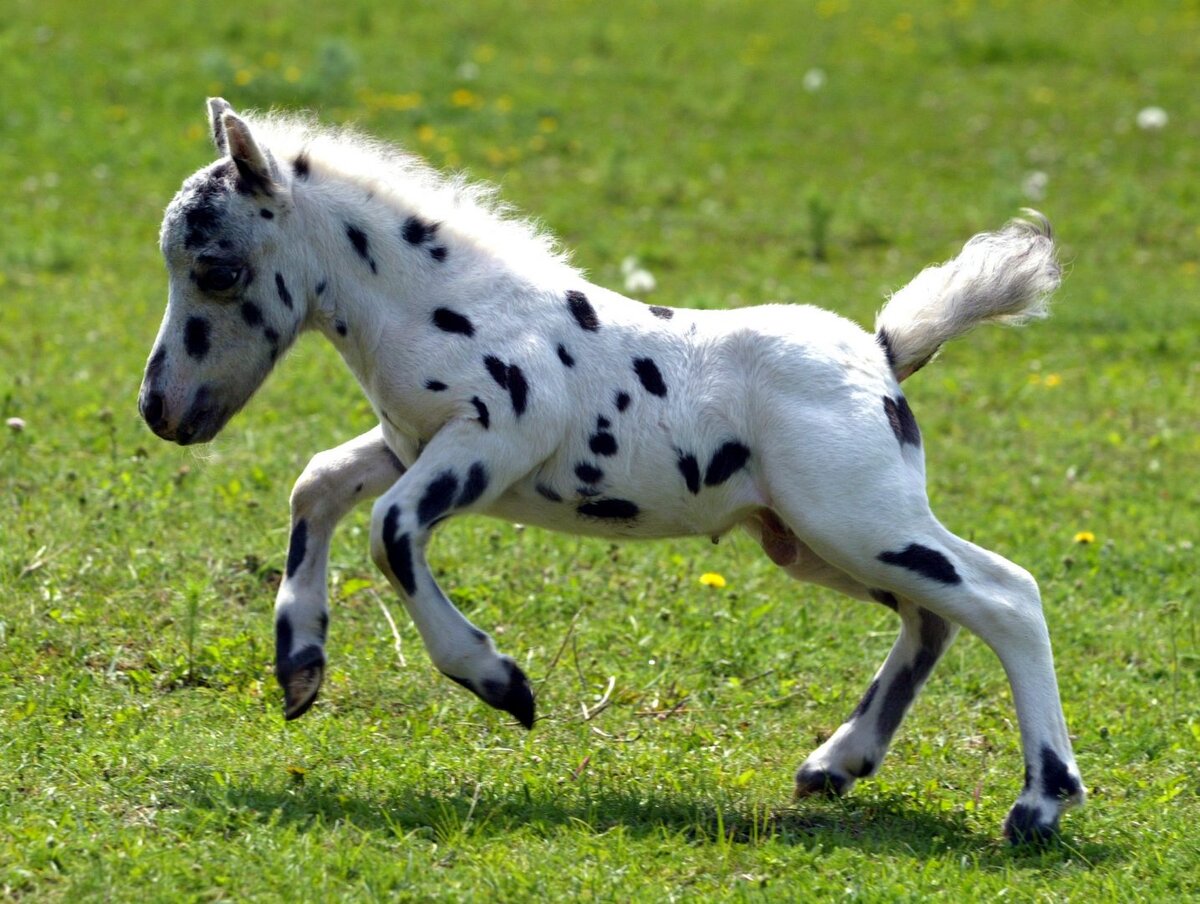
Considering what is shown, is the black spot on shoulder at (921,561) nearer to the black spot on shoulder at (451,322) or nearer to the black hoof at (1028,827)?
the black hoof at (1028,827)

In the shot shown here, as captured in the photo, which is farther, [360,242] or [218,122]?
[218,122]

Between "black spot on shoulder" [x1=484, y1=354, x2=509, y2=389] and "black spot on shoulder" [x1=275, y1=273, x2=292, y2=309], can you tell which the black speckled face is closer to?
"black spot on shoulder" [x1=275, y1=273, x2=292, y2=309]

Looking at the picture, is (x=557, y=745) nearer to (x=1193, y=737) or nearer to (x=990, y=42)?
(x=1193, y=737)

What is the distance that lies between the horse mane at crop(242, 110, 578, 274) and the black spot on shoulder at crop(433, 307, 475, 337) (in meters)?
0.32

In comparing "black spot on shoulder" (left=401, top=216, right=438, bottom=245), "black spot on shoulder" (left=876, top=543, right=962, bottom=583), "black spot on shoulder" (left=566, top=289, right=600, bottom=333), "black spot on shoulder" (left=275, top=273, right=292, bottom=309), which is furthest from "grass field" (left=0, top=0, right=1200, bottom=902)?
"black spot on shoulder" (left=401, top=216, right=438, bottom=245)

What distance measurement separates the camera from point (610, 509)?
5.54 m

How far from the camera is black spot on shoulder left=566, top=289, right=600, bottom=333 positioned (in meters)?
5.60

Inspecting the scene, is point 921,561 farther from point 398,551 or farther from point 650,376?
point 398,551

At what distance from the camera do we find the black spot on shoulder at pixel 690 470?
5.51 m

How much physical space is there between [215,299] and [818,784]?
2533mm

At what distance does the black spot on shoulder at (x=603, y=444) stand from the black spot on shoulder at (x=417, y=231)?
882mm

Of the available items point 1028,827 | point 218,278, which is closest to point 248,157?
point 218,278

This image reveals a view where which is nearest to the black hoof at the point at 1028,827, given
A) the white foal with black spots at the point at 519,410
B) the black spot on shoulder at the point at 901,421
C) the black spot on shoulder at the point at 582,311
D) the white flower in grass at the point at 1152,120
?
the white foal with black spots at the point at 519,410

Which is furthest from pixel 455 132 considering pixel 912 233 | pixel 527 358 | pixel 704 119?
pixel 527 358
